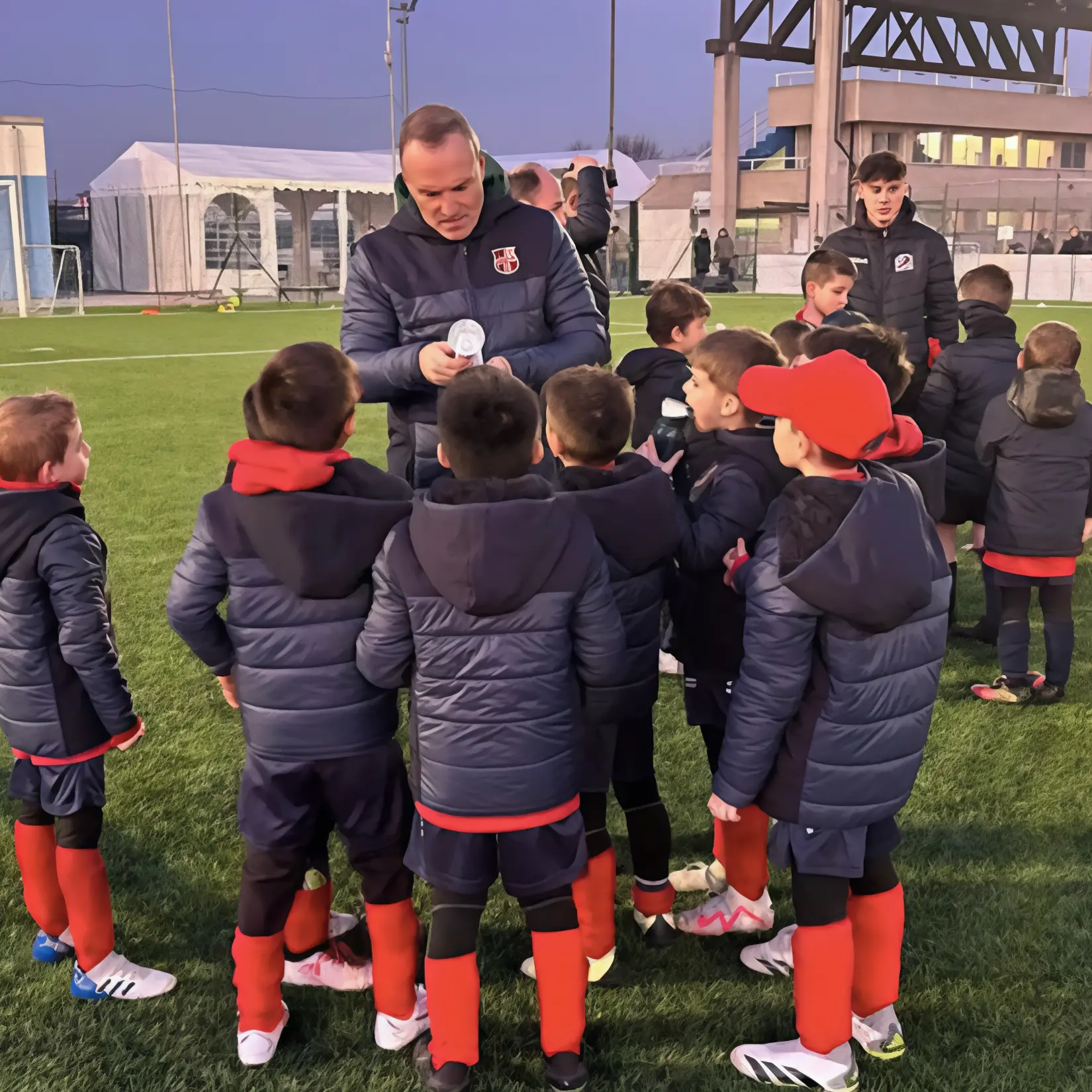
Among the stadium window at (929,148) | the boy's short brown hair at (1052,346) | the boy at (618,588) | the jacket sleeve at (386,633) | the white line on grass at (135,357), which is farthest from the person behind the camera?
the stadium window at (929,148)

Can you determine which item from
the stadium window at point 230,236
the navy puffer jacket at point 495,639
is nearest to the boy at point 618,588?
the navy puffer jacket at point 495,639

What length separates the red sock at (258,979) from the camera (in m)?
2.54

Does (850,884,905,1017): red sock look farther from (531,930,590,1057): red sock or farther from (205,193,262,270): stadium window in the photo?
(205,193,262,270): stadium window

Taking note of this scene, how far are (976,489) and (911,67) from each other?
5421 centimetres

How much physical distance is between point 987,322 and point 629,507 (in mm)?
3106

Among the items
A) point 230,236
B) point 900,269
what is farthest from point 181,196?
point 900,269

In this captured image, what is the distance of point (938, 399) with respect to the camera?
5.02 meters

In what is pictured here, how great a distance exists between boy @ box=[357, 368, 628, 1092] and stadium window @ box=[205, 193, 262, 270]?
114 feet

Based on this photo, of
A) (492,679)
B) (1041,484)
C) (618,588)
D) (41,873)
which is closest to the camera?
(492,679)

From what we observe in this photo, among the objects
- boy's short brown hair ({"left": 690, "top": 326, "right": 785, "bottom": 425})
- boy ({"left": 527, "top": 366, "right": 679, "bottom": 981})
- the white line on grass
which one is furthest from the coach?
the white line on grass

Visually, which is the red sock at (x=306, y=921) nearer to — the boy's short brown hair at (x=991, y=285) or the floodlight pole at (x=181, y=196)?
the boy's short brown hair at (x=991, y=285)

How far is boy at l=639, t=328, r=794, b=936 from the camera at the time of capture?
9.23 feet

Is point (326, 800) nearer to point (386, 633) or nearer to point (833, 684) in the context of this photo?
point (386, 633)

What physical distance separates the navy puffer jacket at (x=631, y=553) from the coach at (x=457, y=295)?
71cm
